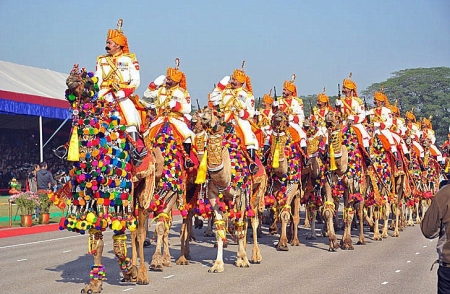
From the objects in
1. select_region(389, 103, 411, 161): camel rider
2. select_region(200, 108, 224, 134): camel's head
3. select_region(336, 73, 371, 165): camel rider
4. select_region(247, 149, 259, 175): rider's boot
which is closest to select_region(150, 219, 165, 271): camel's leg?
select_region(200, 108, 224, 134): camel's head

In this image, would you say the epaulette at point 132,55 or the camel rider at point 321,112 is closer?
the epaulette at point 132,55

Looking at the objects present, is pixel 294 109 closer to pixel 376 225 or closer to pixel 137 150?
pixel 376 225

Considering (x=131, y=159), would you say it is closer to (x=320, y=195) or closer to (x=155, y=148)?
(x=155, y=148)

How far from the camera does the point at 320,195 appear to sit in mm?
17547

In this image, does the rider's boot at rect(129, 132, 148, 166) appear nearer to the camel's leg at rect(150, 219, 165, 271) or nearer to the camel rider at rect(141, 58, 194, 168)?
the camel's leg at rect(150, 219, 165, 271)

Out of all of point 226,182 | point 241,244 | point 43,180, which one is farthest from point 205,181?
point 43,180

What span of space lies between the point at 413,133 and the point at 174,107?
16679 millimetres

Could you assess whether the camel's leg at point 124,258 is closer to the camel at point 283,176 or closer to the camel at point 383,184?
the camel at point 283,176

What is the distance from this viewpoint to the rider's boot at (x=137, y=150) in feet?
36.4

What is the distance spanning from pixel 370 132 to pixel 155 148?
25.7 ft

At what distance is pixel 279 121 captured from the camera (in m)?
15.3

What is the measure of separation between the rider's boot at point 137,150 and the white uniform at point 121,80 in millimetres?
119

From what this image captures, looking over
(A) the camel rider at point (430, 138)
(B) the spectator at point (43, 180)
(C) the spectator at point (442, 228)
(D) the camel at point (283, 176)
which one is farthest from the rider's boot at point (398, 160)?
(C) the spectator at point (442, 228)

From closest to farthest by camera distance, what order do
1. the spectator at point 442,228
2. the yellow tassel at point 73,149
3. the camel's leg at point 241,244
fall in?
the spectator at point 442,228
the yellow tassel at point 73,149
the camel's leg at point 241,244
